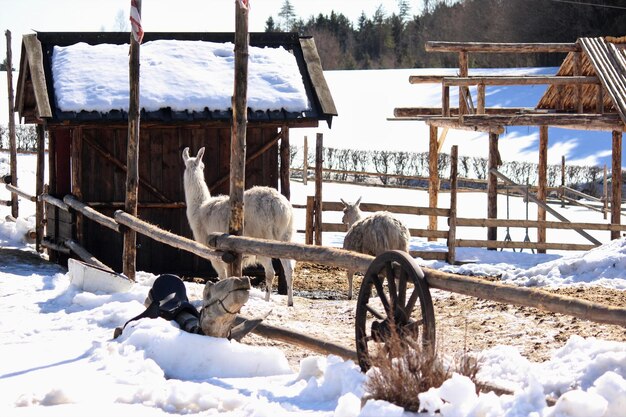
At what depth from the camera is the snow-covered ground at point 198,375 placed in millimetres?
5719

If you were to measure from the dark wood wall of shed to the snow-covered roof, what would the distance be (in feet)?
1.99

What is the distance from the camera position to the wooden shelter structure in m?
19.9

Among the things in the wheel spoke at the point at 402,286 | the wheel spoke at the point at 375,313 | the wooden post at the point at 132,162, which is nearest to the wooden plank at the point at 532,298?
the wheel spoke at the point at 402,286

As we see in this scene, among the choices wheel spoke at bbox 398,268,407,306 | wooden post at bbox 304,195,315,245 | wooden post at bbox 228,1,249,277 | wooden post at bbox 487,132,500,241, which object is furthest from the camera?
wooden post at bbox 487,132,500,241

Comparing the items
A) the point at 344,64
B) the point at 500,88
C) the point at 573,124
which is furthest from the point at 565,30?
the point at 573,124

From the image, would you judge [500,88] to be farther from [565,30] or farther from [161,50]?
[161,50]

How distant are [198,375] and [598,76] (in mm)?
14436

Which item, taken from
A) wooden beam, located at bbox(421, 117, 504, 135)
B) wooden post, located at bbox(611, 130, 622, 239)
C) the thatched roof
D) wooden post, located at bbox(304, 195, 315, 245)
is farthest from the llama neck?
wooden post, located at bbox(611, 130, 622, 239)

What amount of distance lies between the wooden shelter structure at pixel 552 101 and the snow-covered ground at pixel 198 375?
10.2m

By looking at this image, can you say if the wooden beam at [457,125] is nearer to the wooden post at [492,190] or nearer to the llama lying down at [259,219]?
the wooden post at [492,190]

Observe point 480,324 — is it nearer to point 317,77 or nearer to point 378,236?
point 378,236

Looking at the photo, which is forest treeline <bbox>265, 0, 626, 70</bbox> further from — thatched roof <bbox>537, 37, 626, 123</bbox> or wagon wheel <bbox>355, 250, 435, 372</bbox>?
wagon wheel <bbox>355, 250, 435, 372</bbox>

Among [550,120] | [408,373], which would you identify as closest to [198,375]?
[408,373]

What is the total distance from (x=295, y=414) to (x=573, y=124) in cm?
1528
